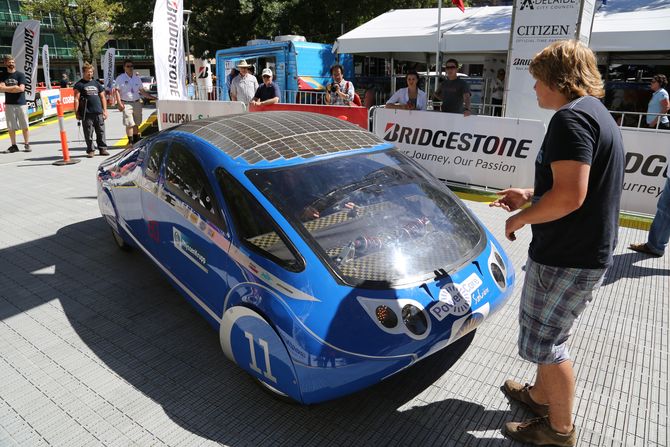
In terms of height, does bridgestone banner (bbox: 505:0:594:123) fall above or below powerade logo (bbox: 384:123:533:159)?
above

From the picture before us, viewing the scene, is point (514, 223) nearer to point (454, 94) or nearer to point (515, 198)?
point (515, 198)

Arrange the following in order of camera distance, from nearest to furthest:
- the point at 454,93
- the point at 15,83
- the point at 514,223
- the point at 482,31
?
the point at 514,223
the point at 454,93
the point at 15,83
the point at 482,31

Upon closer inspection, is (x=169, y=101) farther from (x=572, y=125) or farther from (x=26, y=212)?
(x=572, y=125)

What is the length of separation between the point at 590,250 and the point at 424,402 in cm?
129

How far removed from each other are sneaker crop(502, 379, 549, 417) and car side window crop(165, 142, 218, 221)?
204cm

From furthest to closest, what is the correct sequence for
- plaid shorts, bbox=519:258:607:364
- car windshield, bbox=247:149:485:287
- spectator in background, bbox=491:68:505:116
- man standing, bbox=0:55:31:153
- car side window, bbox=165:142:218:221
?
spectator in background, bbox=491:68:505:116 < man standing, bbox=0:55:31:153 < car side window, bbox=165:142:218:221 < car windshield, bbox=247:149:485:287 < plaid shorts, bbox=519:258:607:364

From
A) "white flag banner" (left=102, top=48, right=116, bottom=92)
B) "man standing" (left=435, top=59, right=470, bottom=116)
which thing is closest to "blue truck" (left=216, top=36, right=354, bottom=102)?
"white flag banner" (left=102, top=48, right=116, bottom=92)

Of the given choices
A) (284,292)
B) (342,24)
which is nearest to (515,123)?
(284,292)

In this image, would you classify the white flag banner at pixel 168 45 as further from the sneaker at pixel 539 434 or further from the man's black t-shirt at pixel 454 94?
the sneaker at pixel 539 434

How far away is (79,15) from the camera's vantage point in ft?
134

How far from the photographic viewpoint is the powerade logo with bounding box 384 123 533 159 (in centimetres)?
690

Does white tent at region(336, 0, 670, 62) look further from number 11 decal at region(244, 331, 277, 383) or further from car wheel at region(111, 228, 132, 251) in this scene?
number 11 decal at region(244, 331, 277, 383)

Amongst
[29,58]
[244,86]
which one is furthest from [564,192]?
[29,58]

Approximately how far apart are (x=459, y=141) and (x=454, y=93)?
1.33 metres
